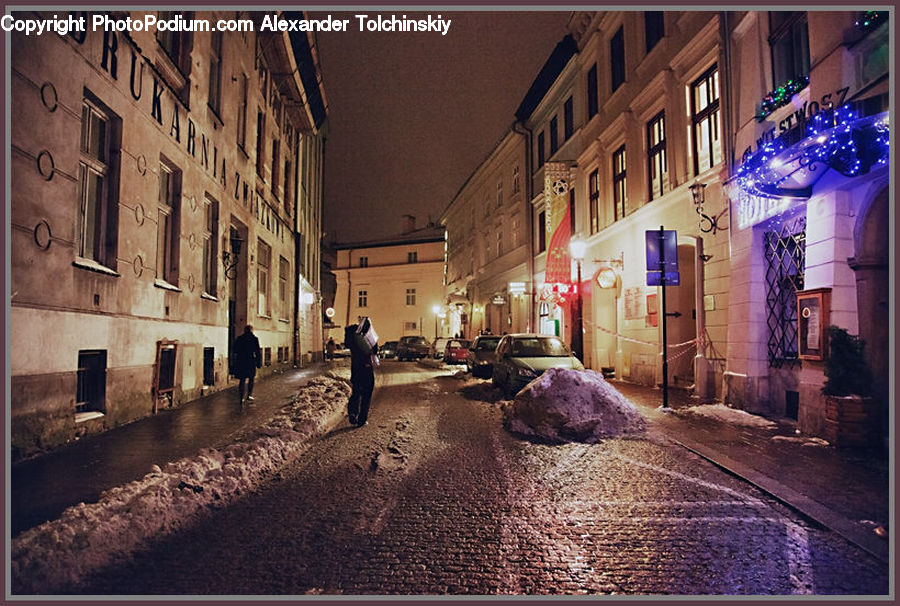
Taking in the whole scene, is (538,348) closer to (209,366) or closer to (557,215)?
(209,366)

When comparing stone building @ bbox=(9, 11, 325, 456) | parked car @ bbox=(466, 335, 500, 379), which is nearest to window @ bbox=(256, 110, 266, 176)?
stone building @ bbox=(9, 11, 325, 456)

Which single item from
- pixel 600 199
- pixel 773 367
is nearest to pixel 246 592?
pixel 773 367

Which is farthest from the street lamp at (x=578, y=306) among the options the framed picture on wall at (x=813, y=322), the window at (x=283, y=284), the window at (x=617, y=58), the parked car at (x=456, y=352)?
the window at (x=283, y=284)

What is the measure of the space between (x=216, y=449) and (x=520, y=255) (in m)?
24.2

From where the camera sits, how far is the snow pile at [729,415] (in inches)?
372

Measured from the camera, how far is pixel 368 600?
124 inches

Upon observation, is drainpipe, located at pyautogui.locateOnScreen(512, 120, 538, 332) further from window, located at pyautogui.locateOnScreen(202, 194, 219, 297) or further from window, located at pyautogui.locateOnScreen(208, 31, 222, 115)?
window, located at pyautogui.locateOnScreen(208, 31, 222, 115)

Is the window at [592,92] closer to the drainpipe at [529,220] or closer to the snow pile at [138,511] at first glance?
the drainpipe at [529,220]

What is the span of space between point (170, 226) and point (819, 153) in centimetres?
1119

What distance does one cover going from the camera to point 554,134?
85.8ft

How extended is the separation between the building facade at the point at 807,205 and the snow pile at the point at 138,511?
7.67 m

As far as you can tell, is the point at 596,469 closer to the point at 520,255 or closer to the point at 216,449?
the point at 216,449

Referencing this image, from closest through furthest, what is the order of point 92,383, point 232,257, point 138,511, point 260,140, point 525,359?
point 138,511
point 92,383
point 525,359
point 232,257
point 260,140

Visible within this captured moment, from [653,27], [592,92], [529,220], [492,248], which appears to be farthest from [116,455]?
[492,248]
